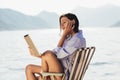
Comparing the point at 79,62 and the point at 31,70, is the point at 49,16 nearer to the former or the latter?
the point at 31,70

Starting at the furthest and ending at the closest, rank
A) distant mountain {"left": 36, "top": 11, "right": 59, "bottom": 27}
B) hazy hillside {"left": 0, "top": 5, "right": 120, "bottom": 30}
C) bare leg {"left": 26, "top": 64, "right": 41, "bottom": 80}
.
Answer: distant mountain {"left": 36, "top": 11, "right": 59, "bottom": 27} < hazy hillside {"left": 0, "top": 5, "right": 120, "bottom": 30} < bare leg {"left": 26, "top": 64, "right": 41, "bottom": 80}

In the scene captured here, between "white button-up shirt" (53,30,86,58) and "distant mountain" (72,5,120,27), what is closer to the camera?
"white button-up shirt" (53,30,86,58)

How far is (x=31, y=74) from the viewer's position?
11.5 feet

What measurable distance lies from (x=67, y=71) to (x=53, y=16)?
17627cm

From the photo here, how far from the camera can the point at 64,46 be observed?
3.38m

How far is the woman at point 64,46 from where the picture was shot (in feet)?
11.0

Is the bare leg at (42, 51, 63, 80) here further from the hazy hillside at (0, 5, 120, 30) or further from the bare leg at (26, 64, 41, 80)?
the hazy hillside at (0, 5, 120, 30)

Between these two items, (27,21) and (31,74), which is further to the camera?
(27,21)

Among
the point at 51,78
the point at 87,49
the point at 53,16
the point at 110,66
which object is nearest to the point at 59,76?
the point at 51,78

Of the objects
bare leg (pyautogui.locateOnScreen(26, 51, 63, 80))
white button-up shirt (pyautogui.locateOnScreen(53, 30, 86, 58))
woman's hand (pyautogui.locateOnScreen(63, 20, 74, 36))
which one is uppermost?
woman's hand (pyautogui.locateOnScreen(63, 20, 74, 36))

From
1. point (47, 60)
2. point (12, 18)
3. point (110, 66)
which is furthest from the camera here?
point (12, 18)

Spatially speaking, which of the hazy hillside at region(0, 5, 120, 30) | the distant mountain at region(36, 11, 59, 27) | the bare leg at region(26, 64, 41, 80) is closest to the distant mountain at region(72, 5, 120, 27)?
the hazy hillside at region(0, 5, 120, 30)

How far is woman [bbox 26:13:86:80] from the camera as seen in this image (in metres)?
3.34

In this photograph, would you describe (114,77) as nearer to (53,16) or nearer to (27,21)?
(27,21)
